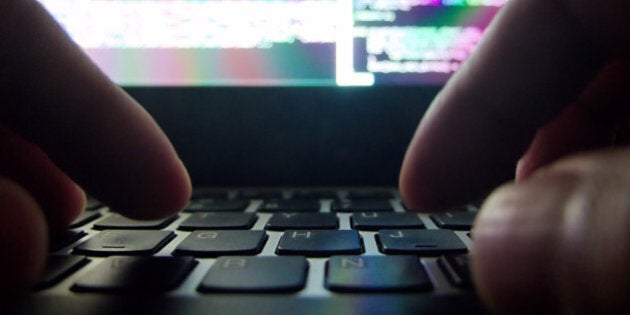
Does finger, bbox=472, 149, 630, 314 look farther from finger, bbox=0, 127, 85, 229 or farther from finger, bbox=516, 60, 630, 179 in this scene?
finger, bbox=0, 127, 85, 229

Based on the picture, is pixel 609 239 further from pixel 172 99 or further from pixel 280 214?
pixel 172 99

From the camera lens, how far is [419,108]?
0.54 m

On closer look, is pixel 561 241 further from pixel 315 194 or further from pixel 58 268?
pixel 315 194

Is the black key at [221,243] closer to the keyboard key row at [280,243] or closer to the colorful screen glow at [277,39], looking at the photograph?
the keyboard key row at [280,243]

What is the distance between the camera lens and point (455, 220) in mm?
365

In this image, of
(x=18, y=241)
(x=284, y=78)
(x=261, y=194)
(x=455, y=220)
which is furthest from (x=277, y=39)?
(x=18, y=241)

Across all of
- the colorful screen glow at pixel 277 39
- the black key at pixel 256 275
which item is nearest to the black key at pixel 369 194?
the colorful screen glow at pixel 277 39

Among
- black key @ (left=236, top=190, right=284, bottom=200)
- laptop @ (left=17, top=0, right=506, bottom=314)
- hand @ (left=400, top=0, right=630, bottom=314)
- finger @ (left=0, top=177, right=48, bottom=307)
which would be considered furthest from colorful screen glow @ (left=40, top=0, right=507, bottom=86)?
finger @ (left=0, top=177, right=48, bottom=307)

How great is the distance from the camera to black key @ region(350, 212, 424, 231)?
0.35m

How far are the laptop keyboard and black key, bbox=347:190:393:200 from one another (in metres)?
0.03

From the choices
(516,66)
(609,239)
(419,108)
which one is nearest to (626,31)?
(516,66)

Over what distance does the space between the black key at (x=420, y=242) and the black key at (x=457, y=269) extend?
1 centimetres

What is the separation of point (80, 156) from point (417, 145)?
0.18 m

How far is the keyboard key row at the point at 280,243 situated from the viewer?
29cm
